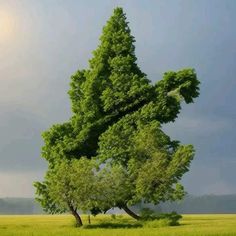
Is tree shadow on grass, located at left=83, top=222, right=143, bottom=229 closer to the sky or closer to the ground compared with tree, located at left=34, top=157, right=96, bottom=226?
closer to the ground

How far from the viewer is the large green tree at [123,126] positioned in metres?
50.3

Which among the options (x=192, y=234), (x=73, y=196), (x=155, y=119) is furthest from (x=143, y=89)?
(x=192, y=234)

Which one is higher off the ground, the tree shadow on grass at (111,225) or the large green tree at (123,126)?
the large green tree at (123,126)

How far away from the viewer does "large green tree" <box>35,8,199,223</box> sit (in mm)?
50312

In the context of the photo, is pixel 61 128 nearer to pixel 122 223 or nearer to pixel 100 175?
pixel 100 175

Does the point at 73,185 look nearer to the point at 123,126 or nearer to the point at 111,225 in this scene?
the point at 111,225

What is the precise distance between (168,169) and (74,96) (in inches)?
473

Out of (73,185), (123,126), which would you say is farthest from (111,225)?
(123,126)

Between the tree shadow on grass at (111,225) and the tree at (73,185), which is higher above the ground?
the tree at (73,185)

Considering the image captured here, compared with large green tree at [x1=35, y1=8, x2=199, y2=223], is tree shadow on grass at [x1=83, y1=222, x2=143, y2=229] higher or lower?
lower

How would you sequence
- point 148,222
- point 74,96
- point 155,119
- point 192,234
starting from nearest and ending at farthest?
point 192,234
point 148,222
point 155,119
point 74,96

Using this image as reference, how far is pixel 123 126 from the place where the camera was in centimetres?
5188

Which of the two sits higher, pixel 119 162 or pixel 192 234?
pixel 119 162

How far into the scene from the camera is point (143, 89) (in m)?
52.6
